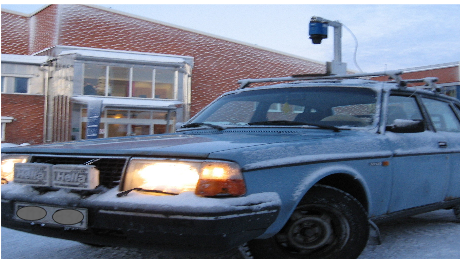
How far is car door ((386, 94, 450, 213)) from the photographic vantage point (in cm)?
349

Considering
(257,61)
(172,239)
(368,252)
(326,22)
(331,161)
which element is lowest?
(368,252)

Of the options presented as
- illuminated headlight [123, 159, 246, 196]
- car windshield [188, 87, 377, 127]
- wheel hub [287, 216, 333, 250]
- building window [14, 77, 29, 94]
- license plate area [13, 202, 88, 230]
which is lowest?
wheel hub [287, 216, 333, 250]

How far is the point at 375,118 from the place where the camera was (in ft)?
11.7

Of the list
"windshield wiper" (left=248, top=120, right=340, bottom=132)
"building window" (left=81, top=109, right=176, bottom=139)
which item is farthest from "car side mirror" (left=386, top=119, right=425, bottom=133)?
"building window" (left=81, top=109, right=176, bottom=139)

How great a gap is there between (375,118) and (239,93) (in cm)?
134

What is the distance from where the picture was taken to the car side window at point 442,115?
4.34 meters

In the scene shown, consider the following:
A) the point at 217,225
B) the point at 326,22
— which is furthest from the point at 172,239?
the point at 326,22

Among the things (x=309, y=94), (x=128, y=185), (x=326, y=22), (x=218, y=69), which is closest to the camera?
(x=128, y=185)

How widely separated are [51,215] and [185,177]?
79cm

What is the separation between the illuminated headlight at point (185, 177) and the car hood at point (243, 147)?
1.7 inches

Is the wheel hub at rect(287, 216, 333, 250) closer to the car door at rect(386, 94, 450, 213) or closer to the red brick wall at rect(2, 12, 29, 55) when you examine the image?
the car door at rect(386, 94, 450, 213)

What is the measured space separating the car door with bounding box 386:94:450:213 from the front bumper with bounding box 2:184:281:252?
142cm

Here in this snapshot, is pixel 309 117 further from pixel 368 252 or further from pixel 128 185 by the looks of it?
pixel 128 185

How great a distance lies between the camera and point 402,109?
157 inches
